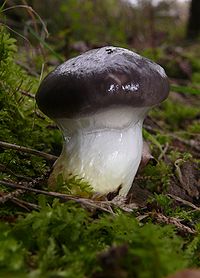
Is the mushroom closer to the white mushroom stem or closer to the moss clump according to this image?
the white mushroom stem

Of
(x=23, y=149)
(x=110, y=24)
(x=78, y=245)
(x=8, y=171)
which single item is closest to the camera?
(x=78, y=245)

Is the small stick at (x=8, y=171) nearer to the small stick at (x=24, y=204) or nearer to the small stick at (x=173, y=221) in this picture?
the small stick at (x=24, y=204)

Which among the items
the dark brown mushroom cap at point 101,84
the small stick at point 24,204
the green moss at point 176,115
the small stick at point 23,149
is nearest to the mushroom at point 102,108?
the dark brown mushroom cap at point 101,84

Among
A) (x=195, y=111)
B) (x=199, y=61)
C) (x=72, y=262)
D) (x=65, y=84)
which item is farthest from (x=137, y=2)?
(x=72, y=262)

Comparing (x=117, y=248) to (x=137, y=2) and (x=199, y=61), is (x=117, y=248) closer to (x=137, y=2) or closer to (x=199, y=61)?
(x=199, y=61)

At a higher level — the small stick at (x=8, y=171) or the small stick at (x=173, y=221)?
the small stick at (x=8, y=171)

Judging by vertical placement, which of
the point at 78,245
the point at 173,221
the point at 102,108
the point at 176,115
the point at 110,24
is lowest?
the point at 110,24

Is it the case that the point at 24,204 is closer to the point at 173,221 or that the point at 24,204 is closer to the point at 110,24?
the point at 173,221

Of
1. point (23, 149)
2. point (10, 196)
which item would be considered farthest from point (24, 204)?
point (23, 149)
